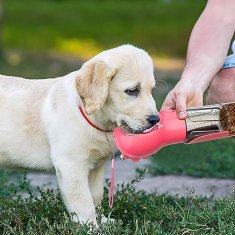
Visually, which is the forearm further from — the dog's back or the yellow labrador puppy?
the dog's back

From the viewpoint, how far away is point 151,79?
420 cm

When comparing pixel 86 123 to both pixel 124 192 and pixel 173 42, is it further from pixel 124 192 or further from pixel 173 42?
pixel 173 42

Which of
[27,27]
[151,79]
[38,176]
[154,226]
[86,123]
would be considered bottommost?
[27,27]

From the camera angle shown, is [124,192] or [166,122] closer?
[166,122]

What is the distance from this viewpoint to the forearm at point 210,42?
480cm

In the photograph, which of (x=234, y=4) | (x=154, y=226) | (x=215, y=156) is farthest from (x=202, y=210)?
(x=215, y=156)

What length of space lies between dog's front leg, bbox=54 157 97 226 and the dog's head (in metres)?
0.38

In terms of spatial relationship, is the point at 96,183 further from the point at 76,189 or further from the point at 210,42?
the point at 210,42

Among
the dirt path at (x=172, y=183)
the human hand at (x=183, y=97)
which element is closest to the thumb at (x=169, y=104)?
the human hand at (x=183, y=97)

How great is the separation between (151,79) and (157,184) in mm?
2140

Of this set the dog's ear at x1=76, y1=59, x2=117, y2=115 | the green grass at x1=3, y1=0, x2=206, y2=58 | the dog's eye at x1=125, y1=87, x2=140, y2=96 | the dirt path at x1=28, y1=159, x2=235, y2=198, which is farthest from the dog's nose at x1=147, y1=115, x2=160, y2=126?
the green grass at x1=3, y1=0, x2=206, y2=58

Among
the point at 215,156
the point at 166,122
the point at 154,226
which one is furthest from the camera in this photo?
the point at 215,156

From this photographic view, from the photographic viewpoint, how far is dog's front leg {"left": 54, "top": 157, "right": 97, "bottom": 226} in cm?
435

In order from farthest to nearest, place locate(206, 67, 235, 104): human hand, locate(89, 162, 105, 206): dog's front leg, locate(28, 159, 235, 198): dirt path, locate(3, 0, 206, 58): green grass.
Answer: locate(3, 0, 206, 58): green grass < locate(28, 159, 235, 198): dirt path < locate(206, 67, 235, 104): human hand < locate(89, 162, 105, 206): dog's front leg
